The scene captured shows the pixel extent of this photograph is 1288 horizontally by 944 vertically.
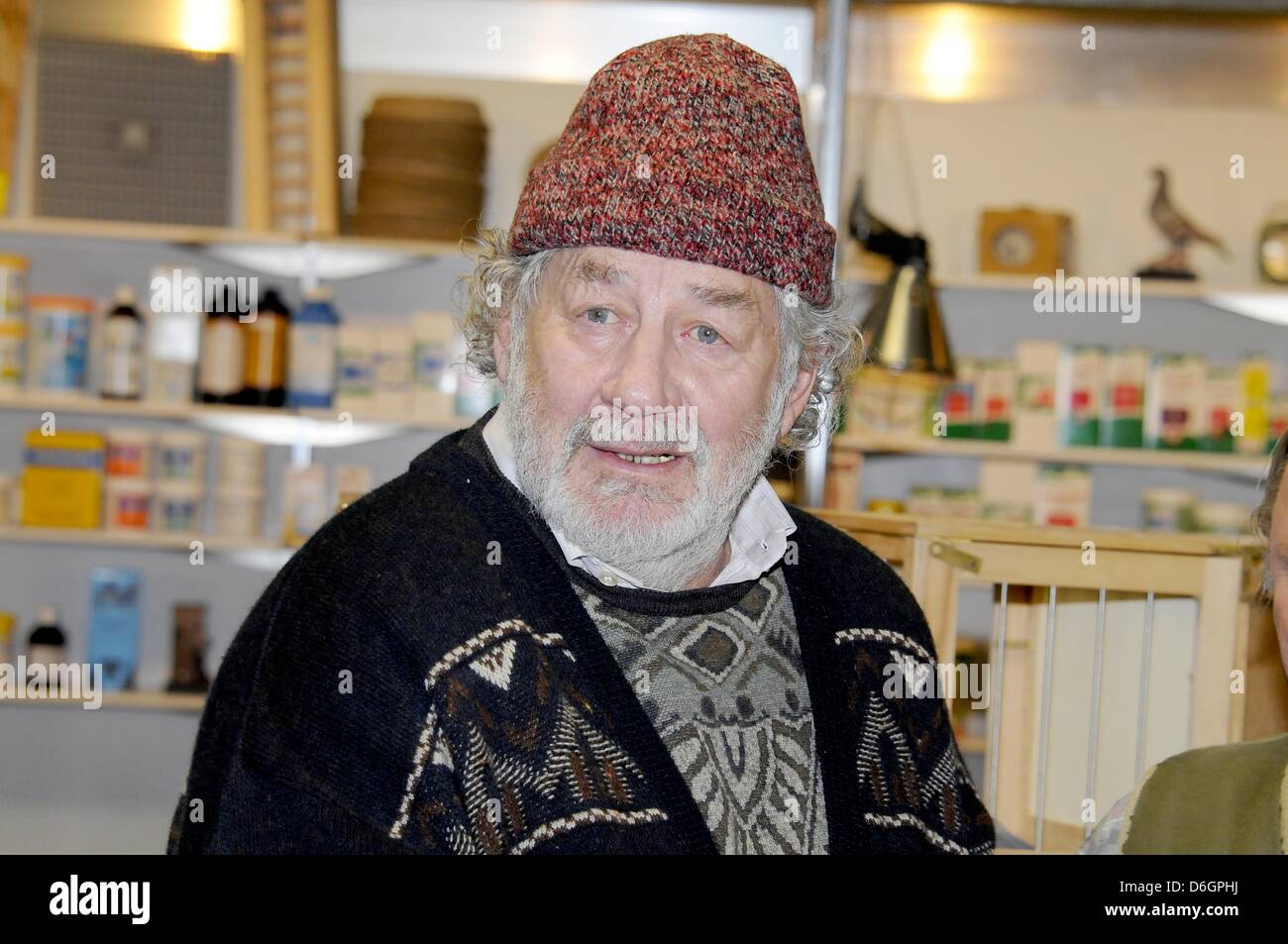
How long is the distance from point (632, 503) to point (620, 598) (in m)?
0.08

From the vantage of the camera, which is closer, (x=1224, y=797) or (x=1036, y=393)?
(x=1224, y=797)

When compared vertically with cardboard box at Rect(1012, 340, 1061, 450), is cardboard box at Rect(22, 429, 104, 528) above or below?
below

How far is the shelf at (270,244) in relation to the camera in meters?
3.55

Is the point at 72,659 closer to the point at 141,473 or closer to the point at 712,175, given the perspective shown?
the point at 141,473

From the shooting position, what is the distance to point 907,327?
9.95 feet

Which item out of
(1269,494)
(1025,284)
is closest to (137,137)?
(1025,284)

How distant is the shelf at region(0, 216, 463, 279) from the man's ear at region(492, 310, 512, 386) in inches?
88.1

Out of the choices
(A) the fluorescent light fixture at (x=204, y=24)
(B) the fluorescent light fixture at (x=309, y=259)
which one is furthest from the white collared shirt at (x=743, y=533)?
(A) the fluorescent light fixture at (x=204, y=24)

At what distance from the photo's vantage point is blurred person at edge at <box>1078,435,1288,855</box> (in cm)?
112

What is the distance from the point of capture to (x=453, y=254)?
11.7 ft

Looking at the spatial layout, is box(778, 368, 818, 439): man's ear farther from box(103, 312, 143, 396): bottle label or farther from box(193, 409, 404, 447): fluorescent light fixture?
box(103, 312, 143, 396): bottle label

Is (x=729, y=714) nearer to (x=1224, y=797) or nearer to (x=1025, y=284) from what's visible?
(x=1224, y=797)

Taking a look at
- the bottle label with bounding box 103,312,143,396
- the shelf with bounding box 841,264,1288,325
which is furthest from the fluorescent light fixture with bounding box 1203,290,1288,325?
the bottle label with bounding box 103,312,143,396
